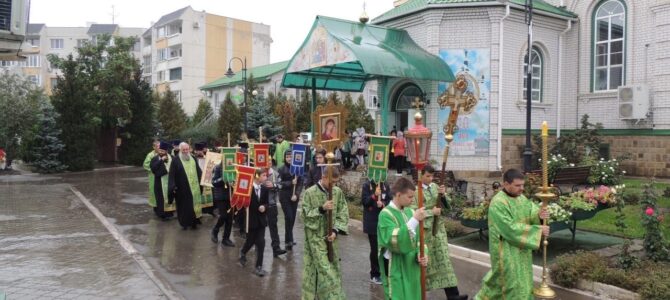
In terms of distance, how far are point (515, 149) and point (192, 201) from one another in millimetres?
11496

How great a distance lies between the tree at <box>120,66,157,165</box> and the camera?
3141 cm

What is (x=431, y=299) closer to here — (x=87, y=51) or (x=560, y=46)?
(x=560, y=46)

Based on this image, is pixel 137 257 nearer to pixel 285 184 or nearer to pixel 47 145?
pixel 285 184

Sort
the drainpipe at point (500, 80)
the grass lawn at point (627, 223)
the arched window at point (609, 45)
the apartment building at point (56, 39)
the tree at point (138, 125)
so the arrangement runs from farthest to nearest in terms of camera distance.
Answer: the apartment building at point (56, 39) → the tree at point (138, 125) → the arched window at point (609, 45) → the drainpipe at point (500, 80) → the grass lawn at point (627, 223)

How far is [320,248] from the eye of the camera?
20.5ft

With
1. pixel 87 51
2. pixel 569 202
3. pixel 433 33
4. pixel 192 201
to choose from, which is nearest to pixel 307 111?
pixel 87 51

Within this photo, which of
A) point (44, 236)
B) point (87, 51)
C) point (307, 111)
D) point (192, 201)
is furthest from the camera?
point (307, 111)

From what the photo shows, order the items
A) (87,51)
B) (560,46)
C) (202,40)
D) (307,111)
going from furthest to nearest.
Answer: (202,40) < (307,111) < (87,51) < (560,46)

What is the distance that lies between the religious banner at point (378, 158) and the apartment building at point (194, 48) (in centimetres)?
4738

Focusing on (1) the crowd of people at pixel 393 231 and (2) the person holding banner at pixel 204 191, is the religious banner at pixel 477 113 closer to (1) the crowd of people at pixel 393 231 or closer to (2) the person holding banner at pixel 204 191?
Result: (2) the person holding banner at pixel 204 191

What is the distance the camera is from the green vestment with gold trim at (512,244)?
16.7 feet

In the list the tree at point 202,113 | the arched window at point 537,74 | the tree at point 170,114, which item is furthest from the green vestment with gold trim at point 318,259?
the tree at point 202,113

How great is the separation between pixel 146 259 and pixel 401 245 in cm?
565

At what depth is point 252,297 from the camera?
6.88 meters
